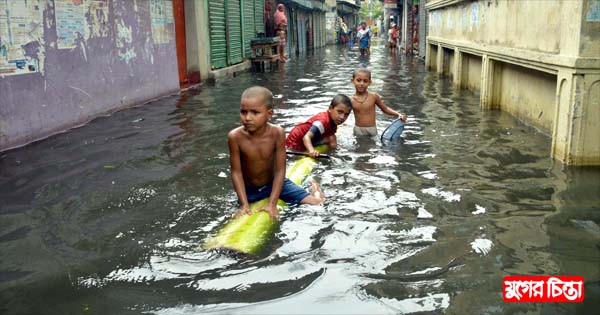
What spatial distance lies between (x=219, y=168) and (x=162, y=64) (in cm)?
641

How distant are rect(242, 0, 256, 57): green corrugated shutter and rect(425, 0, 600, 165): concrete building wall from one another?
889 cm

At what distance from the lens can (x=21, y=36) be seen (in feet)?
21.1

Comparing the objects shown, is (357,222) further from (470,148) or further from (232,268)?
(470,148)

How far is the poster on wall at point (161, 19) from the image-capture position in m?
10.7

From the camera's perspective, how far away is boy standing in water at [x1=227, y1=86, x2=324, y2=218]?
3678 mm

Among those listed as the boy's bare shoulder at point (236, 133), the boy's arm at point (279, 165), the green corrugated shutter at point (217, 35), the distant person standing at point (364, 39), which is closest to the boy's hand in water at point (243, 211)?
the boy's arm at point (279, 165)

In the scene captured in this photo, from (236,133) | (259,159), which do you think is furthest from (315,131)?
(236,133)

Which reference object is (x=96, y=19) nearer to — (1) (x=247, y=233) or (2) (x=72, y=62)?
(2) (x=72, y=62)

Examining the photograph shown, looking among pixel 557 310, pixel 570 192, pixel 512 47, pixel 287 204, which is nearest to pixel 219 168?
pixel 287 204

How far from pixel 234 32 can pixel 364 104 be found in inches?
437

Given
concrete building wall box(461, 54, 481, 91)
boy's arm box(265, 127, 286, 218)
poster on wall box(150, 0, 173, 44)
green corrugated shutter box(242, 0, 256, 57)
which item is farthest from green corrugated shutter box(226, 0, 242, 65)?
boy's arm box(265, 127, 286, 218)

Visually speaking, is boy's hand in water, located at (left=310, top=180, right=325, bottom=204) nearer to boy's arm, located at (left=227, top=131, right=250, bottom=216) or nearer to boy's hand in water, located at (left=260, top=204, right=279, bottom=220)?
boy's hand in water, located at (left=260, top=204, right=279, bottom=220)

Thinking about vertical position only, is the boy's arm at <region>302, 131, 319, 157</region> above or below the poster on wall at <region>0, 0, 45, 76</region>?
below

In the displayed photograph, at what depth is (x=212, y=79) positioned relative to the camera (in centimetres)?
1386
